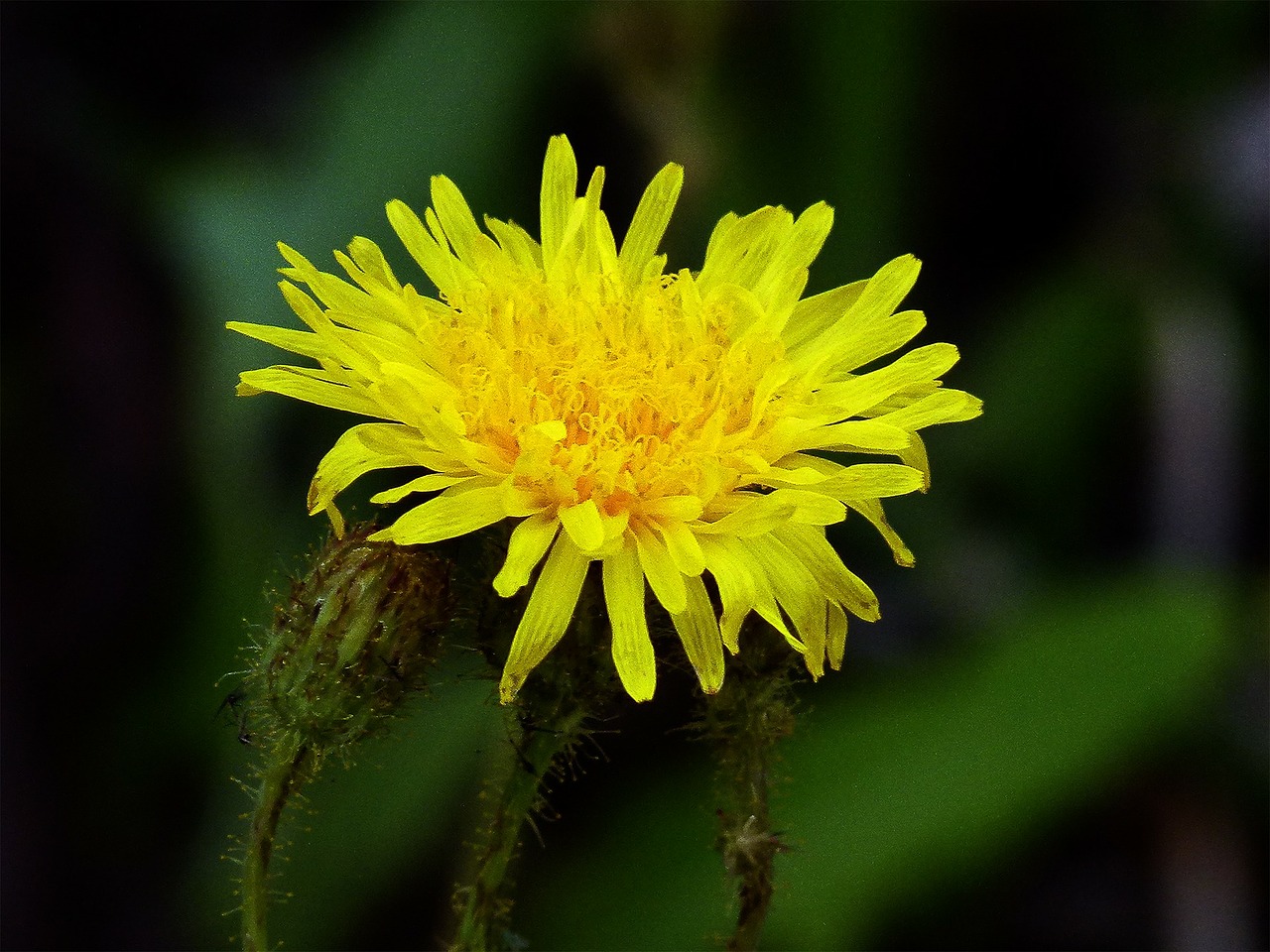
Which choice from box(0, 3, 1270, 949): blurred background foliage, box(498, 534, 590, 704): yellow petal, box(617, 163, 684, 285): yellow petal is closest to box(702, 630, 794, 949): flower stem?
box(498, 534, 590, 704): yellow petal

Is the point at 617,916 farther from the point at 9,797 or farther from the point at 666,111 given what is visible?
the point at 666,111

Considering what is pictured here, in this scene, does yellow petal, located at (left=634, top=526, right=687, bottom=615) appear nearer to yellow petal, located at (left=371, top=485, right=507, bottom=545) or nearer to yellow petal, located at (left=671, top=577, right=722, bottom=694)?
yellow petal, located at (left=671, top=577, right=722, bottom=694)

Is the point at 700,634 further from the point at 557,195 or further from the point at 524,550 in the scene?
the point at 557,195

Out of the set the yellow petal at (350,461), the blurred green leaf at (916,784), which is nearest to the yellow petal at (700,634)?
the yellow petal at (350,461)

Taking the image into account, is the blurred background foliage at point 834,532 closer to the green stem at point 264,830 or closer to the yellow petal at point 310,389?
the green stem at point 264,830

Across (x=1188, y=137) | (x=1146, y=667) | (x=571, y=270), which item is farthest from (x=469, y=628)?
(x=1188, y=137)
